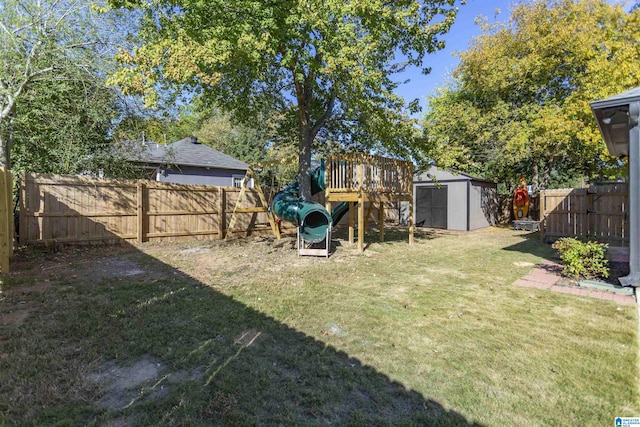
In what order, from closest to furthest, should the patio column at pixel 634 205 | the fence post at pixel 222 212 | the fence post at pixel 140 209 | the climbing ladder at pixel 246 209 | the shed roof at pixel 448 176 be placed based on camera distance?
the patio column at pixel 634 205, the fence post at pixel 140 209, the climbing ladder at pixel 246 209, the fence post at pixel 222 212, the shed roof at pixel 448 176

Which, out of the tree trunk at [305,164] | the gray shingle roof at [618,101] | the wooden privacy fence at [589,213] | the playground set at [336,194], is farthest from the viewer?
the tree trunk at [305,164]

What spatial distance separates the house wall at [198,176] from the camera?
16.1m

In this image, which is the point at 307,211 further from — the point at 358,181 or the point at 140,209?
the point at 140,209

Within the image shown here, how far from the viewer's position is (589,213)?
32.2 feet

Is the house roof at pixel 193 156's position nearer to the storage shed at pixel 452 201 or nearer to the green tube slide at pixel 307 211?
the green tube slide at pixel 307 211

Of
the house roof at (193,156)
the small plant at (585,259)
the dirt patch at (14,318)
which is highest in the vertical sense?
the house roof at (193,156)

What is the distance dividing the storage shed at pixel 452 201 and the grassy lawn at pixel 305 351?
32.4ft

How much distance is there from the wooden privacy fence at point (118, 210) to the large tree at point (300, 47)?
291cm

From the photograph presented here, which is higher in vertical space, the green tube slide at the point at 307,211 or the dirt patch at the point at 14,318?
the green tube slide at the point at 307,211

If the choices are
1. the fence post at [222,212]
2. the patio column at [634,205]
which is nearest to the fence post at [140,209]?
the fence post at [222,212]

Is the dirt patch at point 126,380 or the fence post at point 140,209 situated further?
the fence post at point 140,209

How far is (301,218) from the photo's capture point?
826 centimetres

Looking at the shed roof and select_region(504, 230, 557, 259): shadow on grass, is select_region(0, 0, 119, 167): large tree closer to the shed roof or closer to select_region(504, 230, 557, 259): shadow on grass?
select_region(504, 230, 557, 259): shadow on grass

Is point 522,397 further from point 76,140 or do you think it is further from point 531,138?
point 531,138
